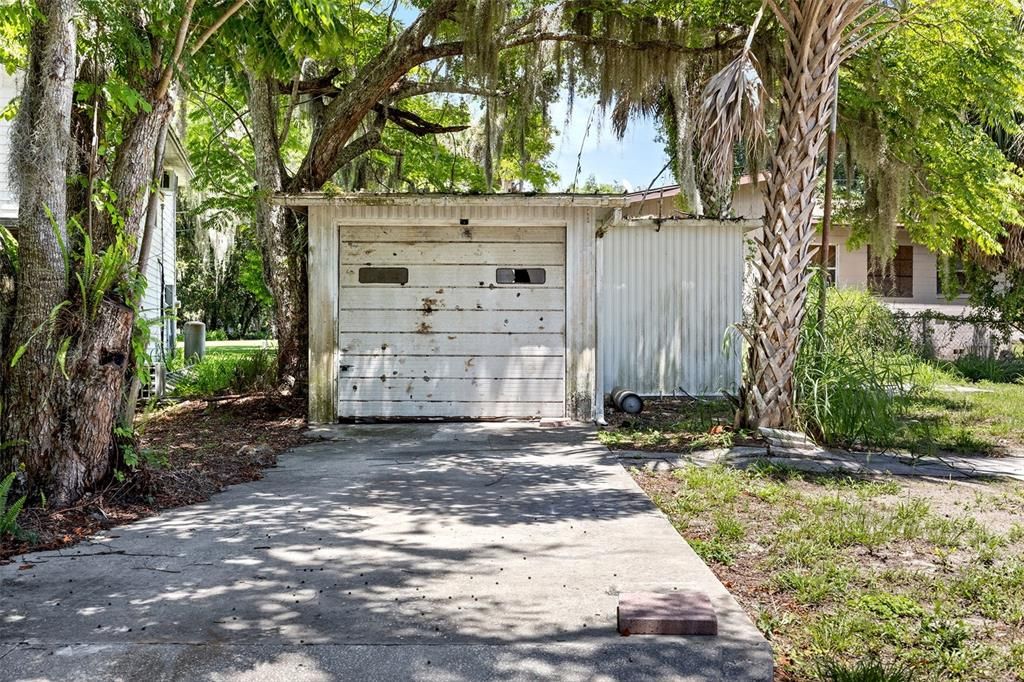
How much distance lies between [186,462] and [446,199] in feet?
13.1

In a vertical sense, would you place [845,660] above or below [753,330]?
below

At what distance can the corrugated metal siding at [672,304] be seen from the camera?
1166 centimetres

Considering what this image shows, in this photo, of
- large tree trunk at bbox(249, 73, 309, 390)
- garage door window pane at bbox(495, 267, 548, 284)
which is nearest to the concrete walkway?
garage door window pane at bbox(495, 267, 548, 284)

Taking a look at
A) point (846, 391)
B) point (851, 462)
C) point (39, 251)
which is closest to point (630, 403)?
point (846, 391)

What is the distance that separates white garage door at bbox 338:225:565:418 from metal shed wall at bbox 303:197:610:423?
17 cm

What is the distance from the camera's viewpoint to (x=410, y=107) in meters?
17.2

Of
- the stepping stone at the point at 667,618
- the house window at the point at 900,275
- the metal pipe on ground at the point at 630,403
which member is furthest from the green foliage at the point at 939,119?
the stepping stone at the point at 667,618

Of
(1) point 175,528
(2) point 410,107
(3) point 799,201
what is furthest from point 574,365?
(2) point 410,107

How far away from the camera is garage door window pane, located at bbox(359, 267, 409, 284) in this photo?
981 cm

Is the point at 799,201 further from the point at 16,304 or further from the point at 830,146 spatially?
the point at 16,304

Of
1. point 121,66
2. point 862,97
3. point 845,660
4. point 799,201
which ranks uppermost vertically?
point 862,97

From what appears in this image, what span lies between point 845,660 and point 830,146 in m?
7.20

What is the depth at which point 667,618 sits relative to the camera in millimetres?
3314

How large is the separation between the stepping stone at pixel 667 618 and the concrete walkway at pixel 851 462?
3.62 m
